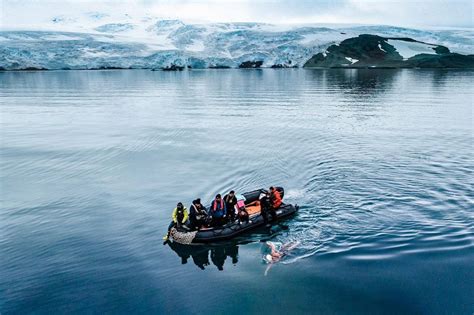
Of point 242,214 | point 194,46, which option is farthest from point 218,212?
point 194,46

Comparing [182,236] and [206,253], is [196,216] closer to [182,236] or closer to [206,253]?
[182,236]

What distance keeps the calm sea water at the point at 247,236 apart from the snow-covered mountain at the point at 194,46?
96.3 metres

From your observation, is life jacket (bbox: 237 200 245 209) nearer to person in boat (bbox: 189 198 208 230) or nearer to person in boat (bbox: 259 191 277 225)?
person in boat (bbox: 259 191 277 225)

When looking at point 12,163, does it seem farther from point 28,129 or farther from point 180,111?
point 180,111

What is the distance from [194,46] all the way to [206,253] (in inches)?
5444

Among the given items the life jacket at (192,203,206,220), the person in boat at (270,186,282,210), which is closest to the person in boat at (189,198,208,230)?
the life jacket at (192,203,206,220)

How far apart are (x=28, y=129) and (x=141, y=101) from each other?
2296 centimetres

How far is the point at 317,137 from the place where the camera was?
33.0m

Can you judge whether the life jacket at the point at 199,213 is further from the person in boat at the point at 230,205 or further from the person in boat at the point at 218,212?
the person in boat at the point at 230,205

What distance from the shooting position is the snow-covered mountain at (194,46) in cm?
12606

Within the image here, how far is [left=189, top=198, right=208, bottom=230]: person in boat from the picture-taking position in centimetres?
1688

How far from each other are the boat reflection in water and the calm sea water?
0.08 m

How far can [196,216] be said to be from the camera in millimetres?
16906

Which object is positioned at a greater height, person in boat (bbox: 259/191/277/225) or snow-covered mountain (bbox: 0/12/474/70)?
snow-covered mountain (bbox: 0/12/474/70)
